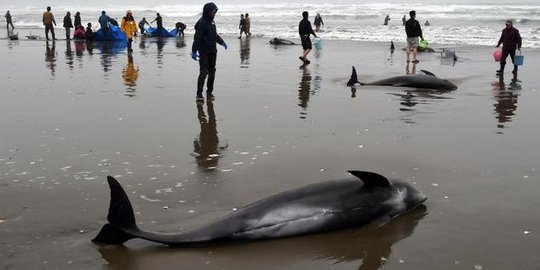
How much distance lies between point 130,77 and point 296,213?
11.6 metres

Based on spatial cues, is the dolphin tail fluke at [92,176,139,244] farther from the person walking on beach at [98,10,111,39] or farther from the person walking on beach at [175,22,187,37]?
the person walking on beach at [175,22,187,37]

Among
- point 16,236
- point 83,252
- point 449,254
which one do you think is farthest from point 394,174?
point 16,236

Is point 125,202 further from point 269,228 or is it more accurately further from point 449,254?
point 449,254

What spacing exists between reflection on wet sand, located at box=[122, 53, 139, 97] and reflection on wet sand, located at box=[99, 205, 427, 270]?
Result: 838 cm

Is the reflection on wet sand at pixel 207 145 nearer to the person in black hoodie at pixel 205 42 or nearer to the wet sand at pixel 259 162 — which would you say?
the wet sand at pixel 259 162

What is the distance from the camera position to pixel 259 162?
727cm

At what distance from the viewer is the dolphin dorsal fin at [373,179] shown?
524 cm

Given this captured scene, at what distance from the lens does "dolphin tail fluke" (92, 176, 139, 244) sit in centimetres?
453

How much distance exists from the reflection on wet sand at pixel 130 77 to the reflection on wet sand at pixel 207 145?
3.30 meters

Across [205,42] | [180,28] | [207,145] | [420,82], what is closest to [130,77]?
[205,42]

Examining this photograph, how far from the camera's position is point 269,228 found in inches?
193

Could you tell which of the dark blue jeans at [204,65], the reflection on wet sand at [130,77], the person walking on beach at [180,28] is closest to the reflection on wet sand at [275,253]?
the dark blue jeans at [204,65]

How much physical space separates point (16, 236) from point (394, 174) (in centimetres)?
415

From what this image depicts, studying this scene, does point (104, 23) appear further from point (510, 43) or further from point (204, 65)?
point (510, 43)
